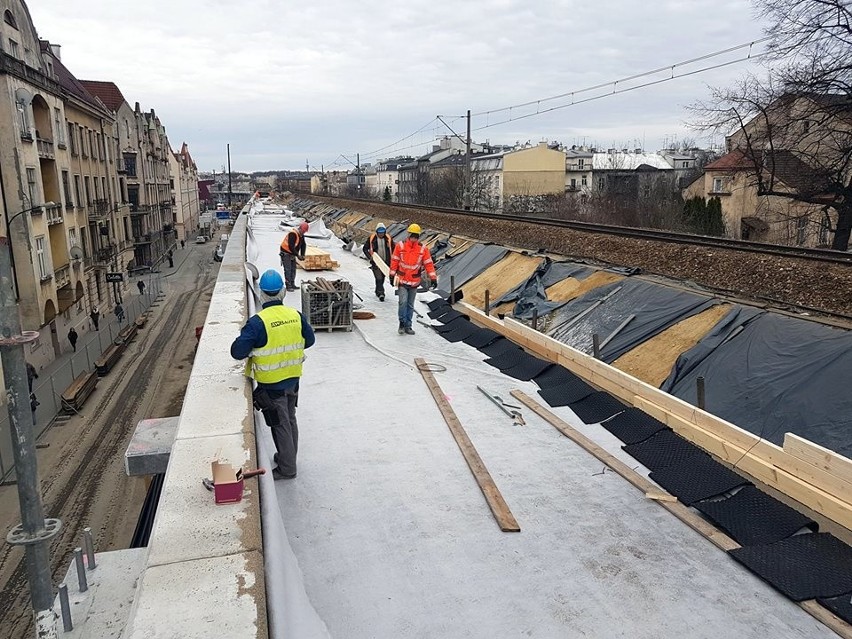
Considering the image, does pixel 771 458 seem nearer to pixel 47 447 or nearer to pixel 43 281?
pixel 47 447

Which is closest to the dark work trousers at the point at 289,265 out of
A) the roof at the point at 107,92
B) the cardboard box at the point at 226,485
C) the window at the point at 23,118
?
the cardboard box at the point at 226,485

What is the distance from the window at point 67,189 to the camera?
26.0 meters

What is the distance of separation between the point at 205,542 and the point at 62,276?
84.5 feet

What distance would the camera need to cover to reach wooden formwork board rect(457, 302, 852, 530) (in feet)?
15.5

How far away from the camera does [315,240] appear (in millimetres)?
24391

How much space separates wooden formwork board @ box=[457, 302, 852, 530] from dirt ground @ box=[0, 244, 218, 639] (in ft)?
28.8

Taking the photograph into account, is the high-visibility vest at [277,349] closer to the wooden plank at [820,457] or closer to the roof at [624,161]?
the wooden plank at [820,457]

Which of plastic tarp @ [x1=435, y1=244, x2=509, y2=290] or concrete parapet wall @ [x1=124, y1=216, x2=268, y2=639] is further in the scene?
plastic tarp @ [x1=435, y1=244, x2=509, y2=290]

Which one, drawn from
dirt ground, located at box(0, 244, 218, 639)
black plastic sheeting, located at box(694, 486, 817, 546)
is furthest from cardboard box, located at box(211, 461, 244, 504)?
dirt ground, located at box(0, 244, 218, 639)

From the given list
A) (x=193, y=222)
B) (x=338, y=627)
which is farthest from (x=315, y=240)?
(x=193, y=222)

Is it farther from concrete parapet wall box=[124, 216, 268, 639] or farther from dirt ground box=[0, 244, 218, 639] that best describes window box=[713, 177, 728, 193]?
concrete parapet wall box=[124, 216, 268, 639]

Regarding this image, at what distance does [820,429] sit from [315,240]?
67.8 feet

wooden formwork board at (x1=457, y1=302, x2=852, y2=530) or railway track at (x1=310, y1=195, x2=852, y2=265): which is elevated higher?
railway track at (x1=310, y1=195, x2=852, y2=265)

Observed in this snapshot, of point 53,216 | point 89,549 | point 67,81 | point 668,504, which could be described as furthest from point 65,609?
point 67,81
